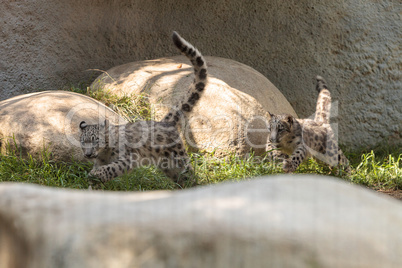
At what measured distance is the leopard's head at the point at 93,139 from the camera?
20.8 ft

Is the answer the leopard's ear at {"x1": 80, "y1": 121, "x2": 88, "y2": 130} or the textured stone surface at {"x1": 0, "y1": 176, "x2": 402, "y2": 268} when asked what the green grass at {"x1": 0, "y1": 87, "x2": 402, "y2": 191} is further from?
the textured stone surface at {"x1": 0, "y1": 176, "x2": 402, "y2": 268}

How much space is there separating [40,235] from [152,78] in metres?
6.71

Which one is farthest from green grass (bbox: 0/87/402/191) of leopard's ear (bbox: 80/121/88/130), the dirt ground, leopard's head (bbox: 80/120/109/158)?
leopard's ear (bbox: 80/121/88/130)

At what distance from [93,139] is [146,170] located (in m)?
1.08

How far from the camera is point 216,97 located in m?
8.12

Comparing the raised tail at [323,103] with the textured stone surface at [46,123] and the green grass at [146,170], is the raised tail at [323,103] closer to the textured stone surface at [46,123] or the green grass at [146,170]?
the green grass at [146,170]

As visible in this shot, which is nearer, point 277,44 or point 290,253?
point 290,253

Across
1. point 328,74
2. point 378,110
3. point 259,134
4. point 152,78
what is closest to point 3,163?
point 152,78

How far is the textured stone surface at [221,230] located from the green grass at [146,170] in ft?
13.4

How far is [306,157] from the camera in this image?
7734 mm

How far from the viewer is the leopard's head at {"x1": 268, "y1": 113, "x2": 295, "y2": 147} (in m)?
7.42

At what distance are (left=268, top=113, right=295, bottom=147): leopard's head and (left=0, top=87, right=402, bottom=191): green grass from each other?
0.43 m

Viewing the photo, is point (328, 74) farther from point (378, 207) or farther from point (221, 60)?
point (378, 207)

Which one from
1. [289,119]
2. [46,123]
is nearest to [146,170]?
[46,123]
